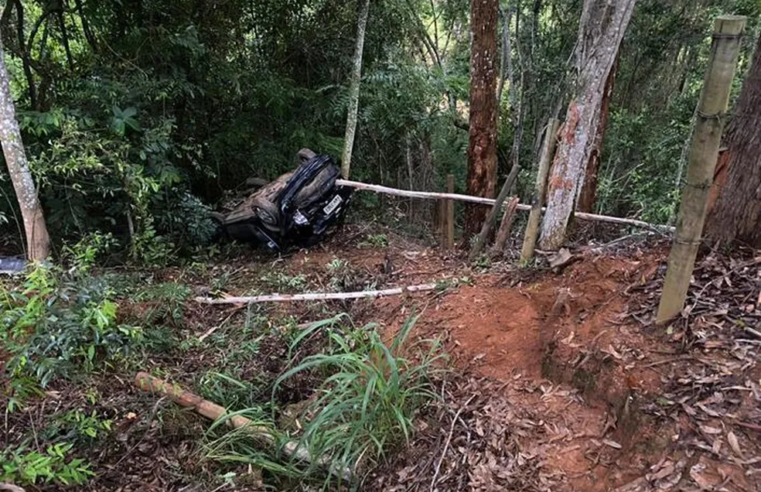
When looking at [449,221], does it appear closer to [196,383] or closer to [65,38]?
[196,383]

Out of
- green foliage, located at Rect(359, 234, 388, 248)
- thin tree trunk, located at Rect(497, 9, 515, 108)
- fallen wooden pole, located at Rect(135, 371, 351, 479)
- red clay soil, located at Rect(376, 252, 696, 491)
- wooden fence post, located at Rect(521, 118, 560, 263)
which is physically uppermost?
thin tree trunk, located at Rect(497, 9, 515, 108)

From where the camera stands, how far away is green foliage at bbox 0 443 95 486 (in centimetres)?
198

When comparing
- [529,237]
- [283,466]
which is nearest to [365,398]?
[283,466]

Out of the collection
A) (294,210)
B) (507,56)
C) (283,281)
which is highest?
(507,56)

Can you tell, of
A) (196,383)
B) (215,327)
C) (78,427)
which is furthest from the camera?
(215,327)

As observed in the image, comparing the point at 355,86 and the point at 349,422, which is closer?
the point at 349,422

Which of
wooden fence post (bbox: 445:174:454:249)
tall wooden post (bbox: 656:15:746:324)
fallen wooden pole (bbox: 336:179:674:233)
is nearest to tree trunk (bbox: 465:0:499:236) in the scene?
wooden fence post (bbox: 445:174:454:249)

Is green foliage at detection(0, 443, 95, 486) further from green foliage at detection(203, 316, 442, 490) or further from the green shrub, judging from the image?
green foliage at detection(203, 316, 442, 490)

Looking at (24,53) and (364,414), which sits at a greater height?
(24,53)

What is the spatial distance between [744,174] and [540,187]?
119 cm

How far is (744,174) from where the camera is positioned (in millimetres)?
2182

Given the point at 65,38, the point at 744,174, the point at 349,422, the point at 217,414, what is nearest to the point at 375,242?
the point at 217,414

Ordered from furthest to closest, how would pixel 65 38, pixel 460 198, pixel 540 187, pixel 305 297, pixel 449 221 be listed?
pixel 449 221 < pixel 65 38 < pixel 460 198 < pixel 305 297 < pixel 540 187

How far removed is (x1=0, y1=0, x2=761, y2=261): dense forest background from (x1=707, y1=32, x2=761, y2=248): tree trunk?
88.3 inches
